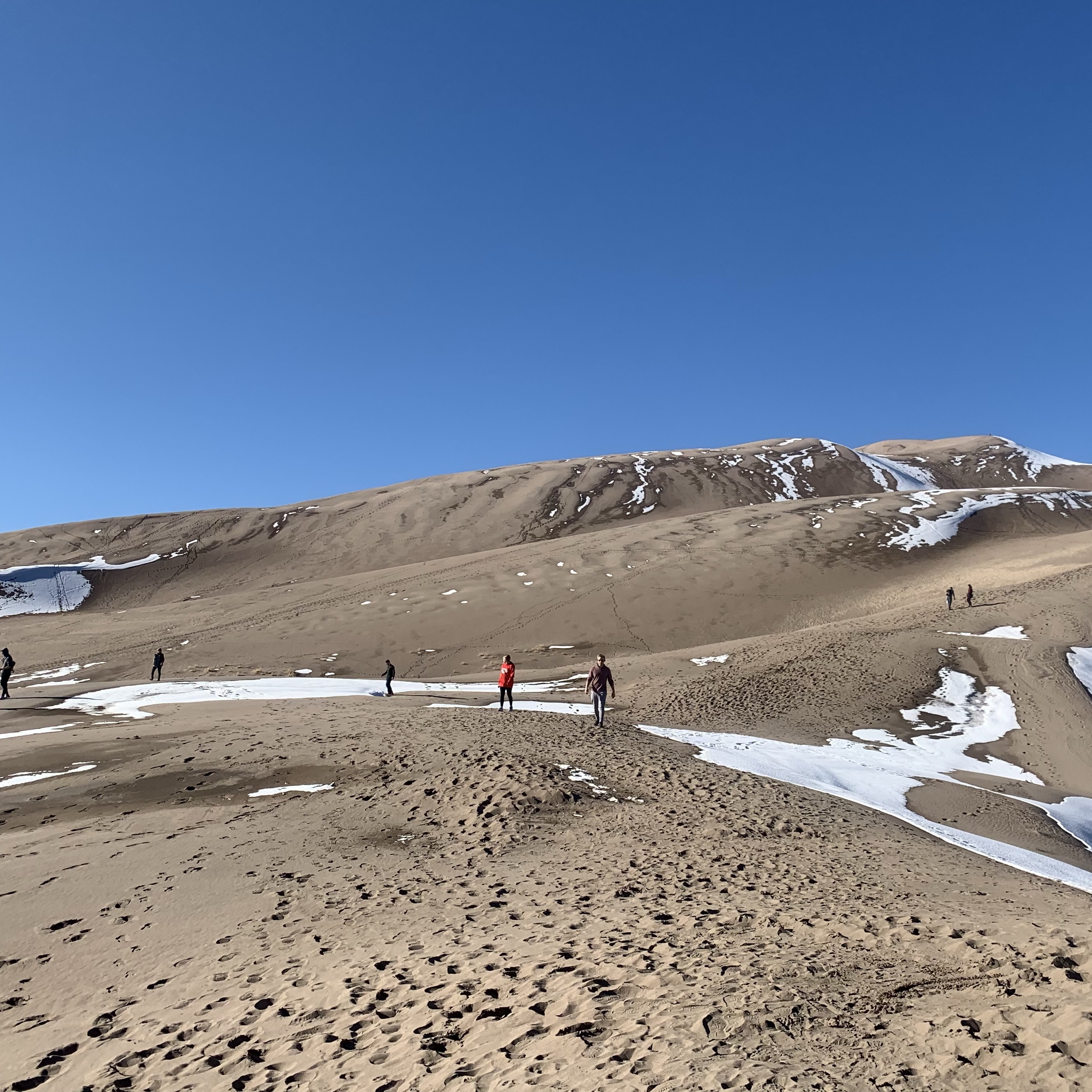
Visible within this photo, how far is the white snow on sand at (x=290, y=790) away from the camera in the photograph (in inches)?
477

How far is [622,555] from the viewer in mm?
56719

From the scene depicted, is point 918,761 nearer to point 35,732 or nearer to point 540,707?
point 540,707

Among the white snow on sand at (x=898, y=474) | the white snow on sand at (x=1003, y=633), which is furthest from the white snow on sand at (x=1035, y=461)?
the white snow on sand at (x=1003, y=633)

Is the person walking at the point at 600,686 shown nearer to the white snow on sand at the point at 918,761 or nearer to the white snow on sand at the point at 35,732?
the white snow on sand at the point at 918,761

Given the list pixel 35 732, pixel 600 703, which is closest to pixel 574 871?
pixel 600 703

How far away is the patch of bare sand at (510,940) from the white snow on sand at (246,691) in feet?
33.0

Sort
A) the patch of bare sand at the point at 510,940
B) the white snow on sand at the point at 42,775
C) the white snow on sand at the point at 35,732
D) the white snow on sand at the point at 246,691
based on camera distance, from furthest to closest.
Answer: the white snow on sand at the point at 246,691, the white snow on sand at the point at 35,732, the white snow on sand at the point at 42,775, the patch of bare sand at the point at 510,940

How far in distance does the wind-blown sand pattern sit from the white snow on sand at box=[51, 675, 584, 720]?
0.93 ft

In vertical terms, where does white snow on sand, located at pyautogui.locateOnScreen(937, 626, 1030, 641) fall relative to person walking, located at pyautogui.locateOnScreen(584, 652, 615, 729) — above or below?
below

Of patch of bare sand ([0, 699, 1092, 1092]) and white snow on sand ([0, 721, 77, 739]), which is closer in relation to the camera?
patch of bare sand ([0, 699, 1092, 1092])

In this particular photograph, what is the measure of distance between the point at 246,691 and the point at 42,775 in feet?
39.2

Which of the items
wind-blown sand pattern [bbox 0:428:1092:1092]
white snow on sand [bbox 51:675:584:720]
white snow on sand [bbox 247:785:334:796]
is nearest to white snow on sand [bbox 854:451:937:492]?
wind-blown sand pattern [bbox 0:428:1092:1092]

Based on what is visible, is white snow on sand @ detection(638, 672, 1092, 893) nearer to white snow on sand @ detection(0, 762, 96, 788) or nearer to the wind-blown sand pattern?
the wind-blown sand pattern

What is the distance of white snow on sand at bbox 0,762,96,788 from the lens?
41.5 ft
